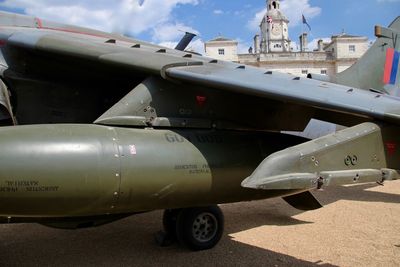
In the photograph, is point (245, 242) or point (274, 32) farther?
point (274, 32)

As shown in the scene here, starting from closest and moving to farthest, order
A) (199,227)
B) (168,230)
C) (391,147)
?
(391,147)
(199,227)
(168,230)

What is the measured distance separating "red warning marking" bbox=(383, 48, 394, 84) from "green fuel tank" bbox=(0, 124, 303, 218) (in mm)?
5149

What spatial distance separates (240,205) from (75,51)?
17.3 ft

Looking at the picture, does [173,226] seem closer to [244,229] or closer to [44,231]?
[244,229]

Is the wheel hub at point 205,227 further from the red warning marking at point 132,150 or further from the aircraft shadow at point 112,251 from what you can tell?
the red warning marking at point 132,150

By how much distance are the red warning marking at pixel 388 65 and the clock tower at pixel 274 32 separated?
4009 inches

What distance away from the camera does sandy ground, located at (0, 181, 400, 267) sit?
5.33 meters

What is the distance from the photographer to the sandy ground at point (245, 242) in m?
5.33

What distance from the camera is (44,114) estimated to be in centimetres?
509

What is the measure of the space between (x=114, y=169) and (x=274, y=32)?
114 m

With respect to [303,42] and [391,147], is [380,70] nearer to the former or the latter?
[391,147]

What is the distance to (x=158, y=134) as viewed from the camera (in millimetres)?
4430

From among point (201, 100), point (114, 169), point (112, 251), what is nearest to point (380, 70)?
point (201, 100)

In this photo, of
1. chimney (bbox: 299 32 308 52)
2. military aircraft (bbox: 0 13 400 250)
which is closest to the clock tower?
chimney (bbox: 299 32 308 52)
